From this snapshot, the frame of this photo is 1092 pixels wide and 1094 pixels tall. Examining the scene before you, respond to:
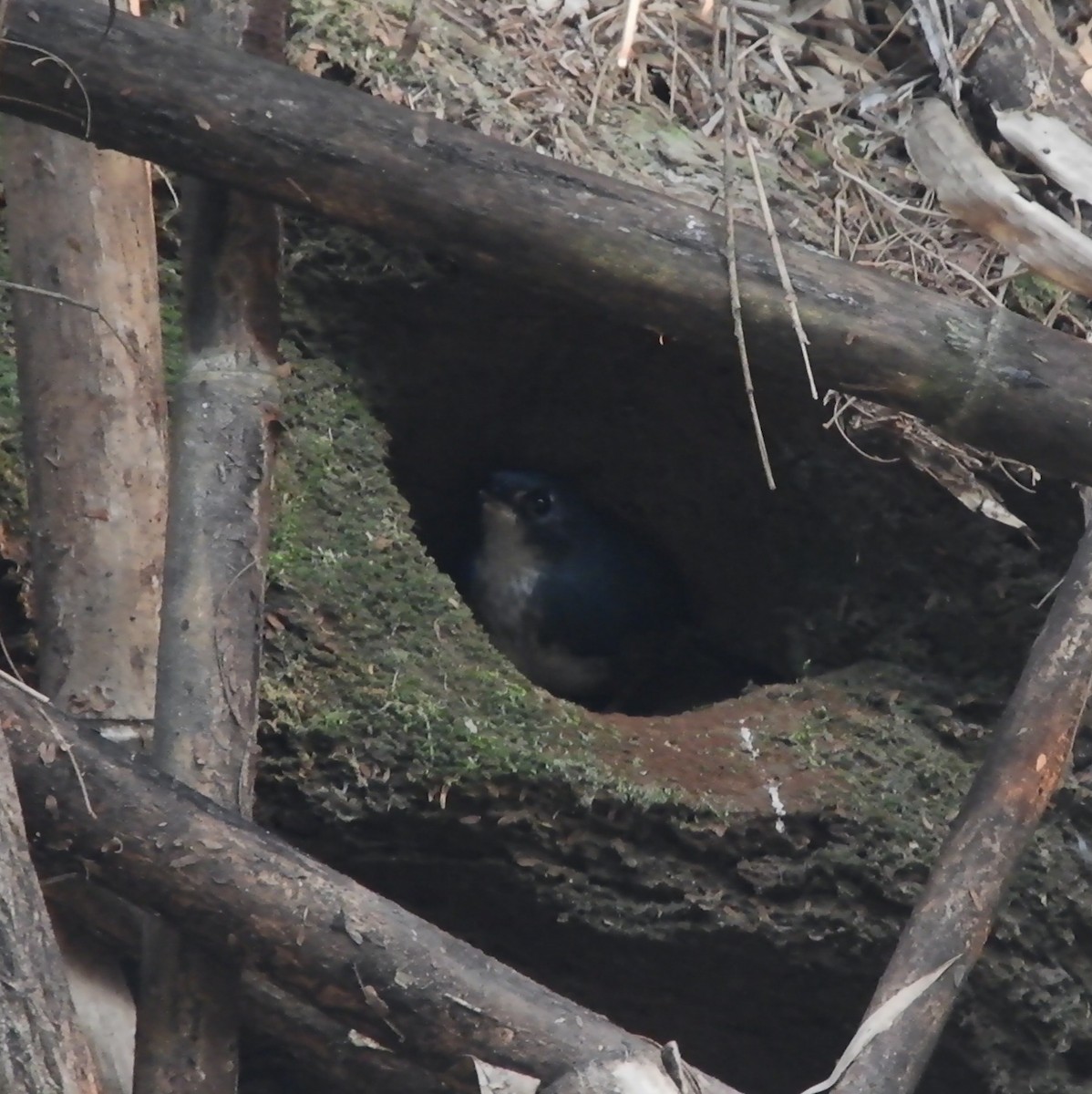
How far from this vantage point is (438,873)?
267cm

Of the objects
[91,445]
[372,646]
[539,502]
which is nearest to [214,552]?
[91,445]

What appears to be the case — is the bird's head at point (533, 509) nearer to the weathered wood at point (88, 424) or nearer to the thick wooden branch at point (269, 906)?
the weathered wood at point (88, 424)

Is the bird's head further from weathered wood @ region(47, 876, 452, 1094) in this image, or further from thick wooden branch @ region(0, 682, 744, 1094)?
thick wooden branch @ region(0, 682, 744, 1094)

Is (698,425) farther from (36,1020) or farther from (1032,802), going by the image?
(36,1020)

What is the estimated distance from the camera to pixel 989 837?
2.33 metres

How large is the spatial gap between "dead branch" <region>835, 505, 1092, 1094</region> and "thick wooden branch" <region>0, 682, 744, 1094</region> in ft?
1.22

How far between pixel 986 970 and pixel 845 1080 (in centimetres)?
69

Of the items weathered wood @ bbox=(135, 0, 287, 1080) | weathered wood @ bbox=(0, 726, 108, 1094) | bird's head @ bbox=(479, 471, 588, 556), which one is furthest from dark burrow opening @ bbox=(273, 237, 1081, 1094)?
weathered wood @ bbox=(0, 726, 108, 1094)

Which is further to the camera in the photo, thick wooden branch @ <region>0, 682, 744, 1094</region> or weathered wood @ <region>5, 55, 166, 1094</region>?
weathered wood @ <region>5, 55, 166, 1094</region>

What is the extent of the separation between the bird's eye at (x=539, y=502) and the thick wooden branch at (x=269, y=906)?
6.22 ft

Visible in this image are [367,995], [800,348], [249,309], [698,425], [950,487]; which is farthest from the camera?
[698,425]

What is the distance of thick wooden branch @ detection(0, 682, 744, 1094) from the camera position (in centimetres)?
185

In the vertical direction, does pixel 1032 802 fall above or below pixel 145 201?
below

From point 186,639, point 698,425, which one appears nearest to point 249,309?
point 186,639
